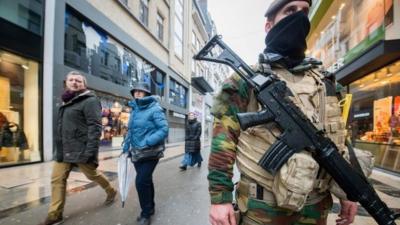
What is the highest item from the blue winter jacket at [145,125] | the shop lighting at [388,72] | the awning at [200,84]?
the awning at [200,84]

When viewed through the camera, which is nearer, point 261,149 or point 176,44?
point 261,149

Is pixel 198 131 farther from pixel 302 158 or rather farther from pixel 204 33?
pixel 204 33

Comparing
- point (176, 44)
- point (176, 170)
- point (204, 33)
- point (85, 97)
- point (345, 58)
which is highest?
point (204, 33)

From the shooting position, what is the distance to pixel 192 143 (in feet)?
30.8

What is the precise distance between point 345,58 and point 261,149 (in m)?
11.8

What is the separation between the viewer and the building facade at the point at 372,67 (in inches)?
325

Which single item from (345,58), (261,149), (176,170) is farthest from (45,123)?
(345,58)

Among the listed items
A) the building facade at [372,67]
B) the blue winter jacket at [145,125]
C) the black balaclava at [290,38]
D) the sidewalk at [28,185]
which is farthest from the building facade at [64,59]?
the building facade at [372,67]

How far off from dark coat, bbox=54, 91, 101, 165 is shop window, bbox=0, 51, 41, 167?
527 cm

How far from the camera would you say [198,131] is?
991 cm

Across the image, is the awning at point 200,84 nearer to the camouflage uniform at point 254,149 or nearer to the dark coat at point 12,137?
the dark coat at point 12,137

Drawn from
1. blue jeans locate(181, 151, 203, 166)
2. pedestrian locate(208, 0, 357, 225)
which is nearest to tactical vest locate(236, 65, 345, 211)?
pedestrian locate(208, 0, 357, 225)

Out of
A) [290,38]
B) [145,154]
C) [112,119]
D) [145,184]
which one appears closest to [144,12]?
[112,119]

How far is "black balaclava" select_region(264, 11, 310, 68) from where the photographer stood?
77.2 inches
